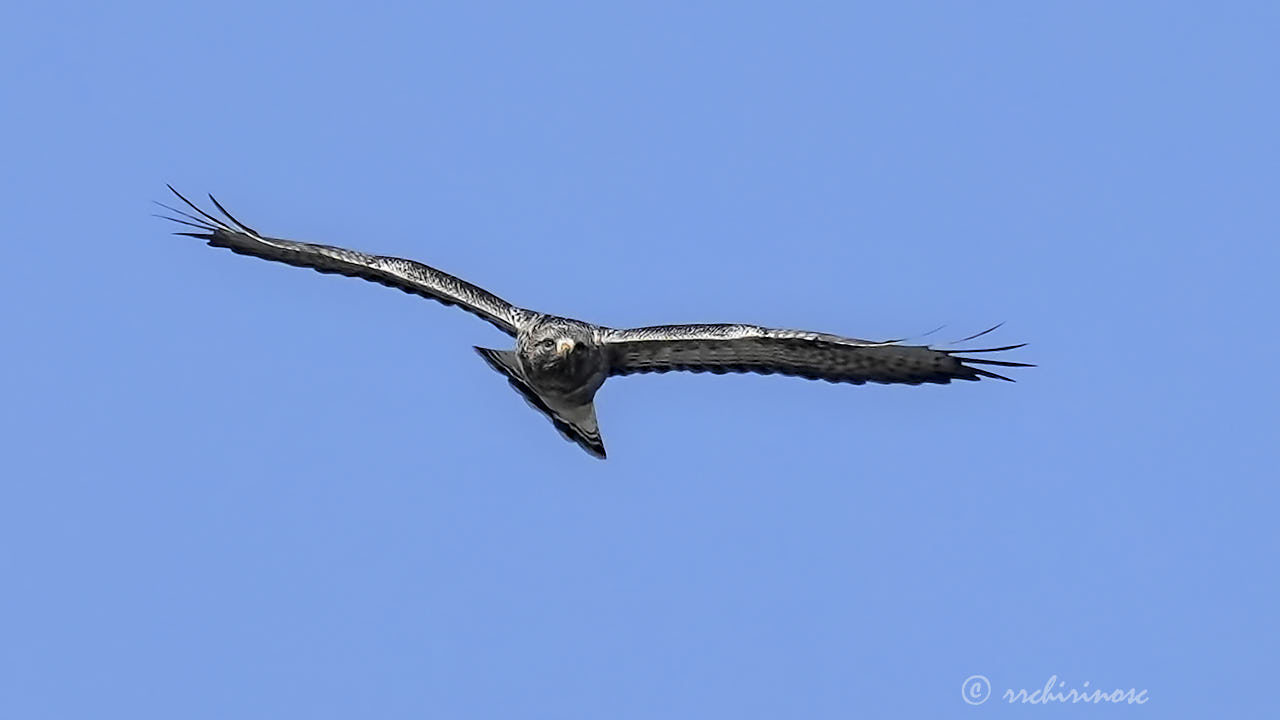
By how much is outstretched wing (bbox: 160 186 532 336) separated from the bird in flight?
11mm

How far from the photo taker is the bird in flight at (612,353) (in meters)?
18.3

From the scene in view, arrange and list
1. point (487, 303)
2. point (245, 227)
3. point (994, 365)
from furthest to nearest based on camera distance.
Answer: point (245, 227) → point (487, 303) → point (994, 365)

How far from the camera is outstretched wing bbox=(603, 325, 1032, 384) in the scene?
59.7ft

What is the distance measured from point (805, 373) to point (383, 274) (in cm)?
465

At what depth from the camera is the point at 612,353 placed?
749 inches

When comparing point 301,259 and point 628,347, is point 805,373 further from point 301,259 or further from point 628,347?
point 301,259

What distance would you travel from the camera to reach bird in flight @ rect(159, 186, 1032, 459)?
18.3 metres

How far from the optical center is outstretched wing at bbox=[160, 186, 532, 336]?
1941 centimetres

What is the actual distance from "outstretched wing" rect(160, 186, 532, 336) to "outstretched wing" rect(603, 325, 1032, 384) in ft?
4.39

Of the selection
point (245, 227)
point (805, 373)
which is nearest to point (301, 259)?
point (245, 227)

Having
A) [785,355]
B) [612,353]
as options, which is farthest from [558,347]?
[785,355]

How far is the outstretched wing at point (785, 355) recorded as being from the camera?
18.2m

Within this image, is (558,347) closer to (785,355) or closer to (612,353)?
(612,353)

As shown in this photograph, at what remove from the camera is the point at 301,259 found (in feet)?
66.8
